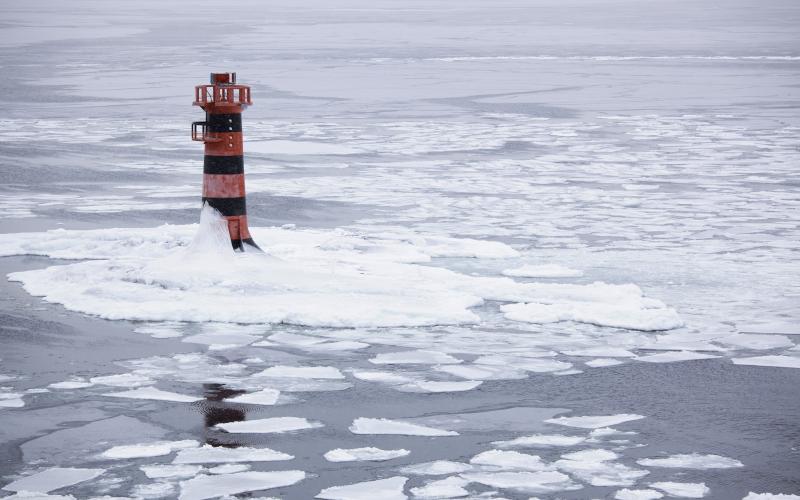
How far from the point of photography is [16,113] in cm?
2134

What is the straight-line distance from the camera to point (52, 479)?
4.88 m

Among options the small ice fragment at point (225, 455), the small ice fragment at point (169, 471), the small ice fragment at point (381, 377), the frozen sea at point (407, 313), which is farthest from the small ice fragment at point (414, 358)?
the small ice fragment at point (169, 471)

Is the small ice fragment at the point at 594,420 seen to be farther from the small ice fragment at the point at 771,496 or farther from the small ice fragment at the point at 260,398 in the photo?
the small ice fragment at the point at 260,398

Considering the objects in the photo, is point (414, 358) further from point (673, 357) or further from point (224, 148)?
point (224, 148)

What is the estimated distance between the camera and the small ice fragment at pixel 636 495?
4.73 metres

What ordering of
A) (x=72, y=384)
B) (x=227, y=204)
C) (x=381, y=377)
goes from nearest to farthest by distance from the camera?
(x=72, y=384), (x=381, y=377), (x=227, y=204)

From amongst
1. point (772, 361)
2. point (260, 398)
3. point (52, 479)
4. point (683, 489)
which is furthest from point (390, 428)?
point (772, 361)

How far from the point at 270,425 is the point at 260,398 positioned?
1.38 ft

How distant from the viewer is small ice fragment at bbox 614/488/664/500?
186 inches

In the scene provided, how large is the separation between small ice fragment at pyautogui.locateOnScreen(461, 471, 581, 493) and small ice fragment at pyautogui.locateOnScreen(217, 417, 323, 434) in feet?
2.97

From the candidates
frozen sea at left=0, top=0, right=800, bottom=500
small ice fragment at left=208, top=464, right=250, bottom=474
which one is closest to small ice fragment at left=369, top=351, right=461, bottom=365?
frozen sea at left=0, top=0, right=800, bottom=500

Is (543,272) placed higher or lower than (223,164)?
lower

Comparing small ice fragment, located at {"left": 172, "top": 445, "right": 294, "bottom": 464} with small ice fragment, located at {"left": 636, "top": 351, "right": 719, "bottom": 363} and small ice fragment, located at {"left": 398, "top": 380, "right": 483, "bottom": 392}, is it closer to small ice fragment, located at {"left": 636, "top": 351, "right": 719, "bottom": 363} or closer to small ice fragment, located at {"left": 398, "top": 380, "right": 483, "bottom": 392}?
small ice fragment, located at {"left": 398, "top": 380, "right": 483, "bottom": 392}

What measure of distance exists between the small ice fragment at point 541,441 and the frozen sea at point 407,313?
0.01 metres
